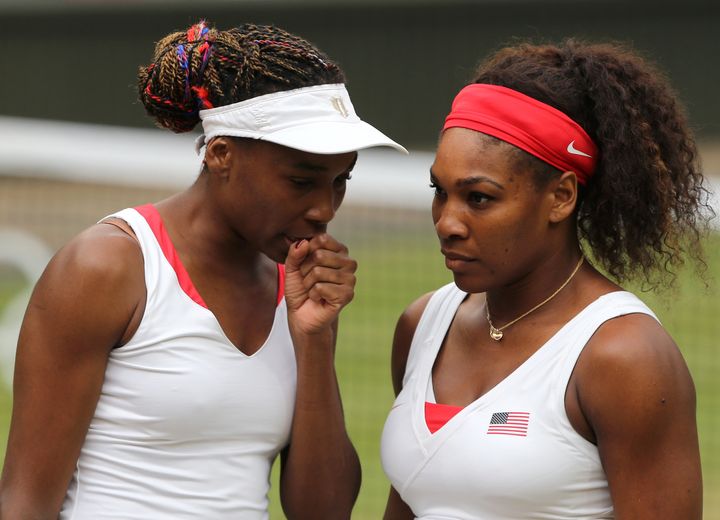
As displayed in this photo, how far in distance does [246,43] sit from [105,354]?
1.06 m

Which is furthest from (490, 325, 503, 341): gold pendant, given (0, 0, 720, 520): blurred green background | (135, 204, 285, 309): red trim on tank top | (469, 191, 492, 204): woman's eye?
(0, 0, 720, 520): blurred green background

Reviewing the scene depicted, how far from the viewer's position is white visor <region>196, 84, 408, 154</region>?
381cm

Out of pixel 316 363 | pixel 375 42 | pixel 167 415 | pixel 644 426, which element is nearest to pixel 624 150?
pixel 644 426

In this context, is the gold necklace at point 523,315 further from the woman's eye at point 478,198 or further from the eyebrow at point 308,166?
the eyebrow at point 308,166

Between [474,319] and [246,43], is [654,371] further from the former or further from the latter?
[246,43]

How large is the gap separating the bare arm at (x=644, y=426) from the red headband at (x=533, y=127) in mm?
571

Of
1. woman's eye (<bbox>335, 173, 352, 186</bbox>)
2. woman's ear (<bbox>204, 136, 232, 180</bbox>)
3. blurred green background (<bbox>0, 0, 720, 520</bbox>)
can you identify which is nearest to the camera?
woman's ear (<bbox>204, 136, 232, 180</bbox>)

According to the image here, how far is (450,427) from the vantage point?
379 cm

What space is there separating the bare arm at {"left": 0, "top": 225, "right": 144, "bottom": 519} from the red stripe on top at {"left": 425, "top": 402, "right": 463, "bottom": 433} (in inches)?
37.6

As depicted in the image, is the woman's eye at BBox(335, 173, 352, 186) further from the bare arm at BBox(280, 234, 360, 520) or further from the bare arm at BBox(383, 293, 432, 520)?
the bare arm at BBox(383, 293, 432, 520)

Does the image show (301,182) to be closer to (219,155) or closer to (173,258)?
(219,155)

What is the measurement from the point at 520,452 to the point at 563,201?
0.77 metres

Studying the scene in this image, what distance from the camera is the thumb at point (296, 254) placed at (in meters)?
3.98

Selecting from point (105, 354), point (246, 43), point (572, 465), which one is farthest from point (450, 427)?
point (246, 43)
